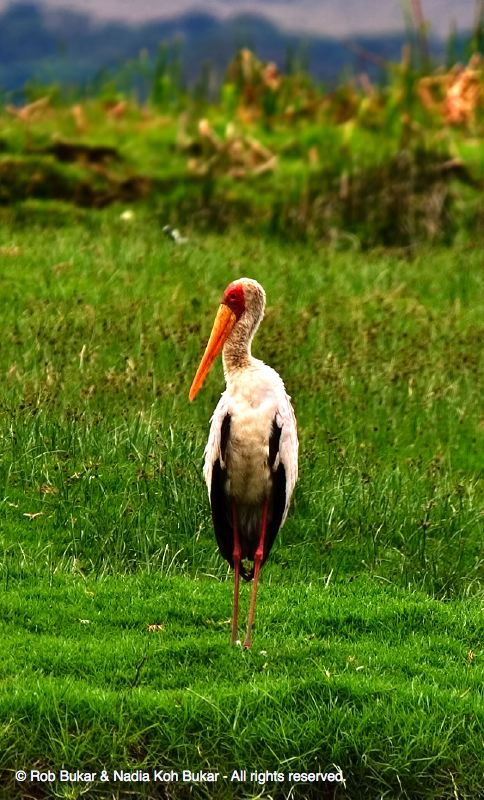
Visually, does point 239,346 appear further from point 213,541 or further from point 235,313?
point 213,541

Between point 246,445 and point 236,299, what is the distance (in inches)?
33.3

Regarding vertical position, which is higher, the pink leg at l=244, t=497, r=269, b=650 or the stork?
the stork

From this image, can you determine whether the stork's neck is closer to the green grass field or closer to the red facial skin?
the red facial skin

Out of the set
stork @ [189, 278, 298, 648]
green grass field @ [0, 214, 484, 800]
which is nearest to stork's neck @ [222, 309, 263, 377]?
stork @ [189, 278, 298, 648]

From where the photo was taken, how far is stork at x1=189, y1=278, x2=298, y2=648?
710cm

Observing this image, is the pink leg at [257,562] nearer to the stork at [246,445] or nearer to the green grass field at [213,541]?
the stork at [246,445]

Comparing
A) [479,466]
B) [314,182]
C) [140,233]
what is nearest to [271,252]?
[140,233]

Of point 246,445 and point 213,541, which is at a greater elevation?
point 246,445

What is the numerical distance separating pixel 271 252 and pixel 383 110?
675 centimetres

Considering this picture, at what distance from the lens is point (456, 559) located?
9391 mm

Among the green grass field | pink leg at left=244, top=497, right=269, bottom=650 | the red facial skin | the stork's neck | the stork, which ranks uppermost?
the red facial skin

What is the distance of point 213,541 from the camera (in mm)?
9078

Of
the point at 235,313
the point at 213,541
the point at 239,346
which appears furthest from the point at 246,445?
the point at 213,541

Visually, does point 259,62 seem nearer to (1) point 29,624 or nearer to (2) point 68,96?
(2) point 68,96
